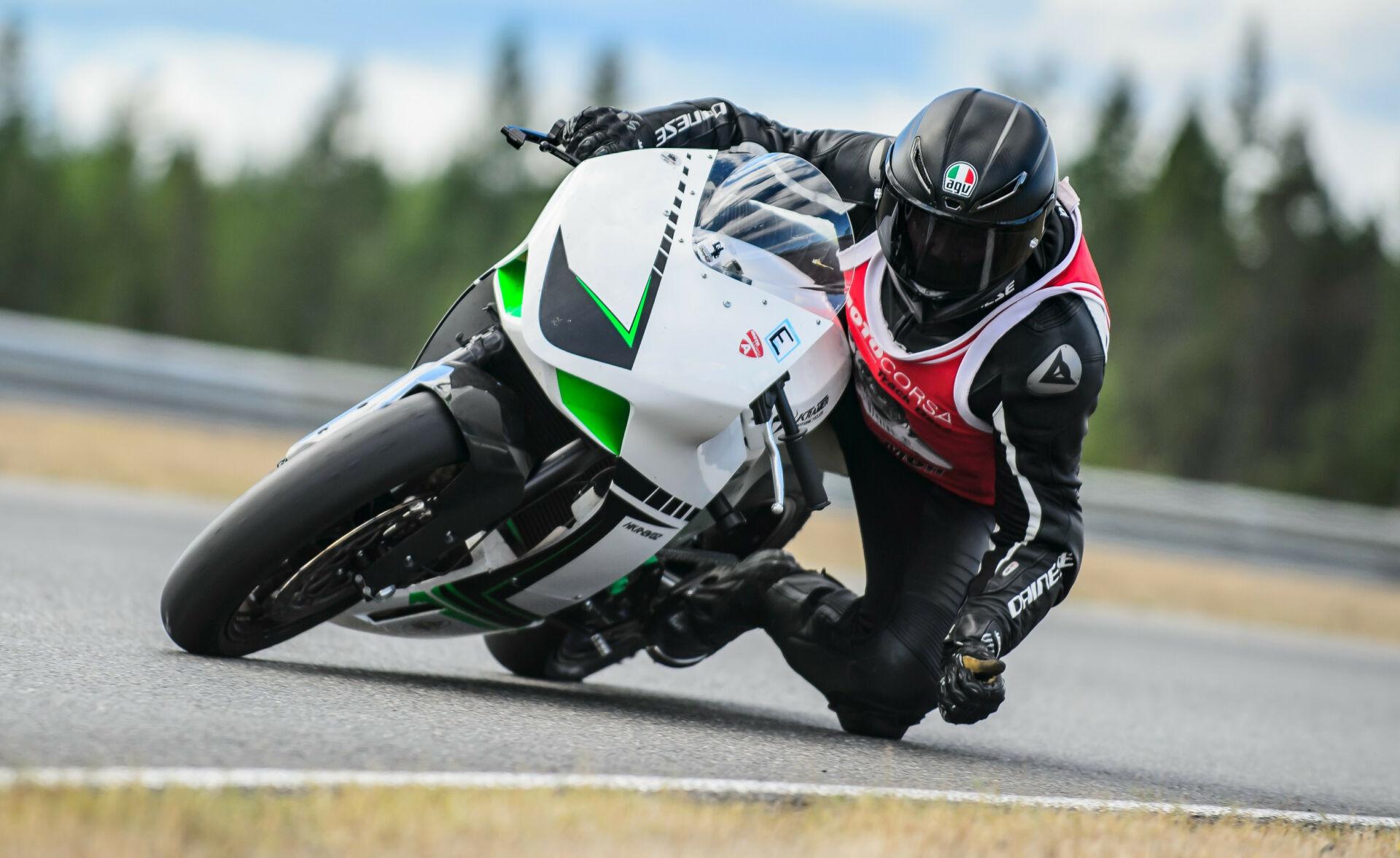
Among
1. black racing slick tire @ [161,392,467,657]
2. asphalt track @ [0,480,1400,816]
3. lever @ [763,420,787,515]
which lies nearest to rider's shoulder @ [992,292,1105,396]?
A: lever @ [763,420,787,515]

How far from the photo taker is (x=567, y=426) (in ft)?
9.82

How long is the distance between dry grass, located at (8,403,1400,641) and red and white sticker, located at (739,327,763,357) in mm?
6463

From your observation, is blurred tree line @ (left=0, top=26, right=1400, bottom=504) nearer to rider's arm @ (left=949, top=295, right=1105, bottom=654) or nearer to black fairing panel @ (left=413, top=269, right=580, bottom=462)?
rider's arm @ (left=949, top=295, right=1105, bottom=654)

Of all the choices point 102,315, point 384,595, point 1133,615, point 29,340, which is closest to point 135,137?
point 102,315

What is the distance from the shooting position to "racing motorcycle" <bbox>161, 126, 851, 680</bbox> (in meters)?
2.83

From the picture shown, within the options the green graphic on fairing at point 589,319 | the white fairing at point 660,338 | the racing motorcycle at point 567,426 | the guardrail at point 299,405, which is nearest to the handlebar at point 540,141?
the racing motorcycle at point 567,426

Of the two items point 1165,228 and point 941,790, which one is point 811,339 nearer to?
point 941,790

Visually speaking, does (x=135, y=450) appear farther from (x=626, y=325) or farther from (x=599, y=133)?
(x=626, y=325)

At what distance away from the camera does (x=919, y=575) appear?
3.99m

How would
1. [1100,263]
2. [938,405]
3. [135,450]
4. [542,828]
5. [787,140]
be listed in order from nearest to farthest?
[542,828]
[938,405]
[787,140]
[135,450]
[1100,263]

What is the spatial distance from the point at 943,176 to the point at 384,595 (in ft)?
5.34

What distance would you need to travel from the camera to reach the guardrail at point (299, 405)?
12.5m

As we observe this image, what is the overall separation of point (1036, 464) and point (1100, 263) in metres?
53.9

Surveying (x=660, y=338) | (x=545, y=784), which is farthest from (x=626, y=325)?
(x=545, y=784)
